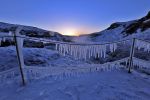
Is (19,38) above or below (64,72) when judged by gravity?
above

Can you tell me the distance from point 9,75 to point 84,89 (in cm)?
202

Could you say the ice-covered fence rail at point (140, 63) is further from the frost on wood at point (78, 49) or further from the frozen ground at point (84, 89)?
the frost on wood at point (78, 49)

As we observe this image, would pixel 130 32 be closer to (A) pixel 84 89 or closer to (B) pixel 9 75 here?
(B) pixel 9 75

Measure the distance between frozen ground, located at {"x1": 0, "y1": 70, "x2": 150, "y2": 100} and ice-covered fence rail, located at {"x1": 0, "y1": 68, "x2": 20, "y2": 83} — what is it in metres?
0.21

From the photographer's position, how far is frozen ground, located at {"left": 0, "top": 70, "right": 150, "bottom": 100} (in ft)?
17.6

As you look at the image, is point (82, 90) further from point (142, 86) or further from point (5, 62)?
point (5, 62)

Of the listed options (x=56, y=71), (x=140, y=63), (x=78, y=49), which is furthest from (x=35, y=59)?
(x=78, y=49)

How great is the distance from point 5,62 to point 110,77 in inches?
162

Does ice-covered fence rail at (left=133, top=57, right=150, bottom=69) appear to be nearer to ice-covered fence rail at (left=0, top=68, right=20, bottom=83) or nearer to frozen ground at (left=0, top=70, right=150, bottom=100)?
frozen ground at (left=0, top=70, right=150, bottom=100)

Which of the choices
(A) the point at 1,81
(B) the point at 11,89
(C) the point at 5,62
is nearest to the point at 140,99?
(B) the point at 11,89

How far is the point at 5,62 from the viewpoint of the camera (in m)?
8.84

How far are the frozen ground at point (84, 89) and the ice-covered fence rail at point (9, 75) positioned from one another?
0.21 meters

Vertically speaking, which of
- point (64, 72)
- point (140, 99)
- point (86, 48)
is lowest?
point (140, 99)

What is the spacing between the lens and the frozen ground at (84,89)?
5363 mm
